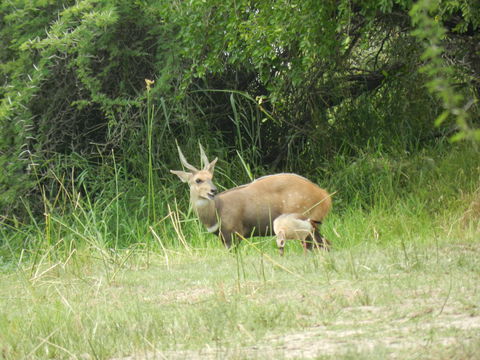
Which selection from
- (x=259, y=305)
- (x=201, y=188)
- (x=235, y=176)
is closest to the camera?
(x=259, y=305)

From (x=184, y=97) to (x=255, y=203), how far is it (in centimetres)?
414

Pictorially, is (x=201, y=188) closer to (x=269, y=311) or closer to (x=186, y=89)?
(x=269, y=311)

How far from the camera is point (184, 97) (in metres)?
11.6

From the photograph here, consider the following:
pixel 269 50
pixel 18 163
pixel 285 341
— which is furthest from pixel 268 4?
pixel 285 341

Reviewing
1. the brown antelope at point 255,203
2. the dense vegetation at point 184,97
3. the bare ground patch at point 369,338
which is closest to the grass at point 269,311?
the bare ground patch at point 369,338

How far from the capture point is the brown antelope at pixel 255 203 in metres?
7.59

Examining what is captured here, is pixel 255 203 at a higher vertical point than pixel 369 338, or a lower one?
lower

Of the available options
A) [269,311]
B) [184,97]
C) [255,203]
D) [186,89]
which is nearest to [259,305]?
[269,311]

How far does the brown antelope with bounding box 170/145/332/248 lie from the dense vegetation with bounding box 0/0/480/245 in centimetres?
238

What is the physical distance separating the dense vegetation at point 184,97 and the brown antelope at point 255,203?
2380 mm

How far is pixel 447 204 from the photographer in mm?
9344

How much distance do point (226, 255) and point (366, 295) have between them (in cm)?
301

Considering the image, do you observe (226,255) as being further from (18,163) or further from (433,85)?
(433,85)

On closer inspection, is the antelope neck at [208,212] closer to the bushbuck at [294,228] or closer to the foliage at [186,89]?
the bushbuck at [294,228]
